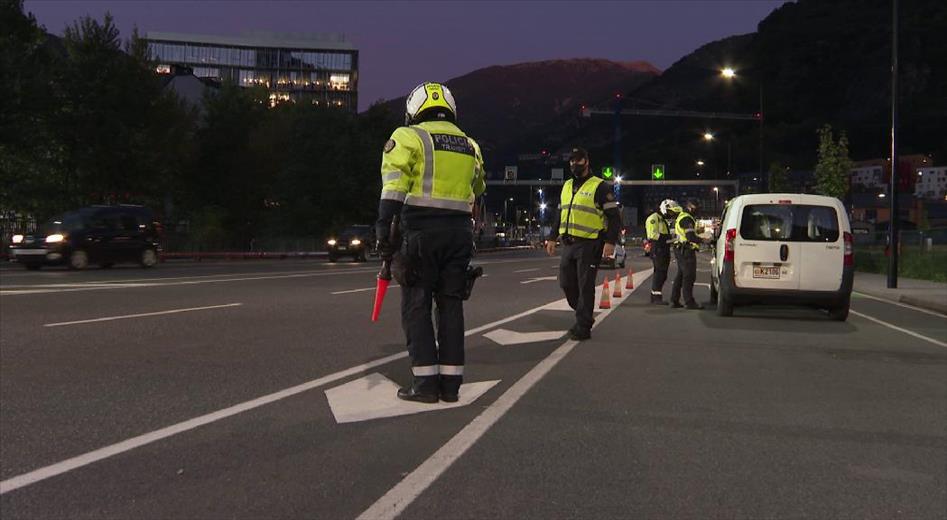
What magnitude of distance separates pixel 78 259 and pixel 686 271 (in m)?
19.2

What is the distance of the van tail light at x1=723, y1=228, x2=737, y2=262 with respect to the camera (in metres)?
12.4

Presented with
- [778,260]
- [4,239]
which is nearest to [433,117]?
[778,260]

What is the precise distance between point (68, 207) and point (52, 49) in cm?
724

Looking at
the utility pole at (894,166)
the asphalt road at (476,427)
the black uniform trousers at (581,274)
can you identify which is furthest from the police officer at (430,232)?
the utility pole at (894,166)

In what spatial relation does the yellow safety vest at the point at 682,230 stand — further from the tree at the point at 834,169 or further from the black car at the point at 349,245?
the tree at the point at 834,169

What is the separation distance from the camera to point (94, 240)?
2550 cm

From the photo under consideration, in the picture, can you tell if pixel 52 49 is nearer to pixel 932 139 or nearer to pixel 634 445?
pixel 634 445

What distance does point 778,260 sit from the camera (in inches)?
477

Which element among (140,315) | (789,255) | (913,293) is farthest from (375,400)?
(913,293)

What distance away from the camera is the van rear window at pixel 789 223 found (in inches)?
479

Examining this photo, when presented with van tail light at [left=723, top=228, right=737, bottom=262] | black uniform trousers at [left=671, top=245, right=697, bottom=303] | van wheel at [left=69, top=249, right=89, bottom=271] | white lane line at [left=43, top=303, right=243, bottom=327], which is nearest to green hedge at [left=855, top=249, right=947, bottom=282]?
black uniform trousers at [left=671, top=245, right=697, bottom=303]

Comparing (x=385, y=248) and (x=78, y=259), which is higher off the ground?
(x=385, y=248)

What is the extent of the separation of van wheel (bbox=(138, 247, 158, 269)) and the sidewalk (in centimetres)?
2137

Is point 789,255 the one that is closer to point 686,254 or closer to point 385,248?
point 686,254
